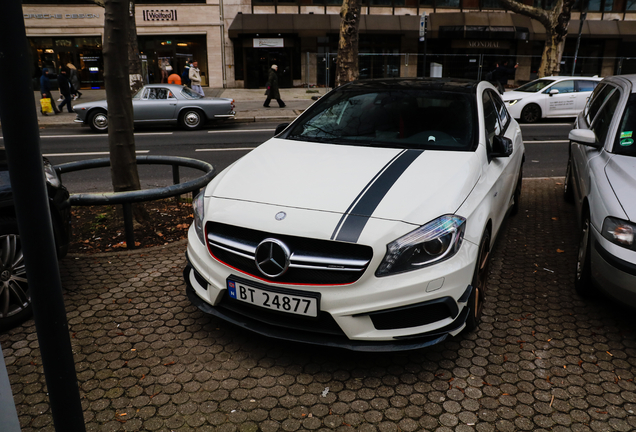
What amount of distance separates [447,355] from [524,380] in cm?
48

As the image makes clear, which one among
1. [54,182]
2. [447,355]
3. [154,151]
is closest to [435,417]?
[447,355]

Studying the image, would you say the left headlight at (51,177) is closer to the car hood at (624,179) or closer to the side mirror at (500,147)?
the side mirror at (500,147)

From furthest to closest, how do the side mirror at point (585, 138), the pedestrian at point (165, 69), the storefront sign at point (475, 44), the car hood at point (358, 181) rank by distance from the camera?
the storefront sign at point (475, 44)
the pedestrian at point (165, 69)
the side mirror at point (585, 138)
the car hood at point (358, 181)

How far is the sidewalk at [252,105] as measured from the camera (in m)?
17.9

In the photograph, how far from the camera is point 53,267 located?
1709mm

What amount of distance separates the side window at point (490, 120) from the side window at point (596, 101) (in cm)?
138

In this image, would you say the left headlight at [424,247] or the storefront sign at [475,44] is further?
the storefront sign at [475,44]

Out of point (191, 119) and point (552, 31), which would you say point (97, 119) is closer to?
point (191, 119)

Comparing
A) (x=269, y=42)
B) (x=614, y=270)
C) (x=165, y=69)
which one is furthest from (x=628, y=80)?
(x=269, y=42)

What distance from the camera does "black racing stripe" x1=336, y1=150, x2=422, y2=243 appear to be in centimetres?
290

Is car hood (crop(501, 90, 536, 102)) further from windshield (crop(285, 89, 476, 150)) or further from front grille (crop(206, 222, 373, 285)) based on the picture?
front grille (crop(206, 222, 373, 285))

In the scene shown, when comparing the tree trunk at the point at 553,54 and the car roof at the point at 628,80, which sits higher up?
the tree trunk at the point at 553,54

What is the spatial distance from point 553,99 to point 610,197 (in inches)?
529

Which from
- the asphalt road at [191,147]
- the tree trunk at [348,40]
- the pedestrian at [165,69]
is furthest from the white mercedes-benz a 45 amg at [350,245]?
the pedestrian at [165,69]
